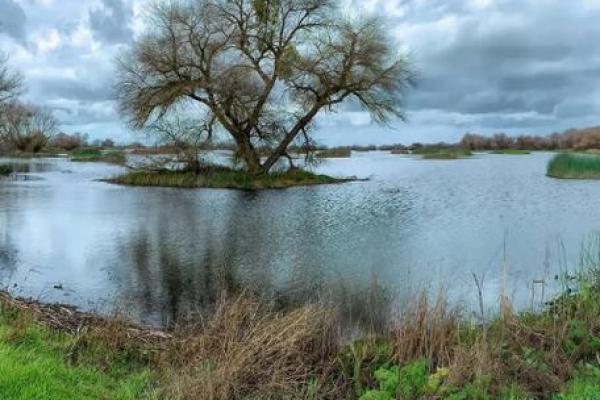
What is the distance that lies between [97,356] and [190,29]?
26186 mm

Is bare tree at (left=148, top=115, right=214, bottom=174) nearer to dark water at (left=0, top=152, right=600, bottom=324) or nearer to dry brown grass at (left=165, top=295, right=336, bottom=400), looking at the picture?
dark water at (left=0, top=152, right=600, bottom=324)

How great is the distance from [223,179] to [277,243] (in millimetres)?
18095

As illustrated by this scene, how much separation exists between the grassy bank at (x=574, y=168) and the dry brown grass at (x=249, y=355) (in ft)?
110

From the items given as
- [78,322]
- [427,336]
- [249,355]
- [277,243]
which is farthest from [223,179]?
[249,355]

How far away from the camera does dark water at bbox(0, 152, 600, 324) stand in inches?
392

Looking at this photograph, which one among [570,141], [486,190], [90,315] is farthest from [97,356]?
[570,141]

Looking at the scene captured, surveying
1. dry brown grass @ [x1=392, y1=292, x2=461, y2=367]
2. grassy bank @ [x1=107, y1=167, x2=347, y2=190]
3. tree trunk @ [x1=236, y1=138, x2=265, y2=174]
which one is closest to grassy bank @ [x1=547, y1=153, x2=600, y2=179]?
grassy bank @ [x1=107, y1=167, x2=347, y2=190]

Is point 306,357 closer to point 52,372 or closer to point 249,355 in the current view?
point 249,355

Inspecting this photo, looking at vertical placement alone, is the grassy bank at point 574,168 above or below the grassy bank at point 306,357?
above

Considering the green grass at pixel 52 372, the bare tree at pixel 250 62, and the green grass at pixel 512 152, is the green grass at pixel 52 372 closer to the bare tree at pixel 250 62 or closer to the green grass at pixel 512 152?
the bare tree at pixel 250 62

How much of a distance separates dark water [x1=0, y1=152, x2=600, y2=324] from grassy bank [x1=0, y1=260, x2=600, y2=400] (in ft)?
5.96

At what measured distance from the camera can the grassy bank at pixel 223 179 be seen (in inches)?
1248

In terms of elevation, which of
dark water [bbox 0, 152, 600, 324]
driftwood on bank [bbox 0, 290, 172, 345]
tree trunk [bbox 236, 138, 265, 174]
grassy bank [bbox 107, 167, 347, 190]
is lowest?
dark water [bbox 0, 152, 600, 324]

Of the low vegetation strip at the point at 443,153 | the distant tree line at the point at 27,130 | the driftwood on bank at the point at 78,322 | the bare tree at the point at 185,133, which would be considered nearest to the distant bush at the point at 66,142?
the distant tree line at the point at 27,130
